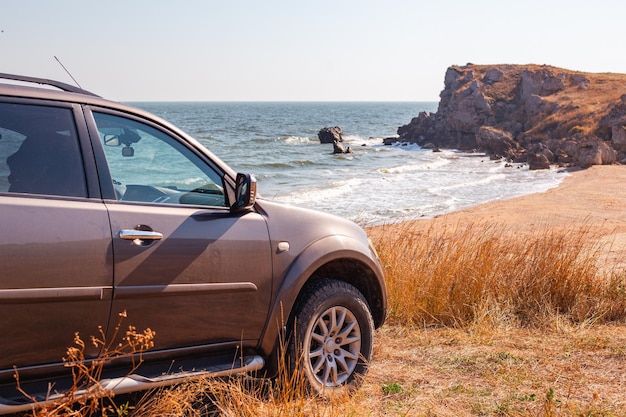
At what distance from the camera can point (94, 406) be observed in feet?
10.2

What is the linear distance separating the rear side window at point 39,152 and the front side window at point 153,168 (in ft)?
0.65

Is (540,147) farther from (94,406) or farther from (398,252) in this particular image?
(94,406)

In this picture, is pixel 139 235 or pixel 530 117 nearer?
pixel 139 235

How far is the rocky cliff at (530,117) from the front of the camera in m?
44.1

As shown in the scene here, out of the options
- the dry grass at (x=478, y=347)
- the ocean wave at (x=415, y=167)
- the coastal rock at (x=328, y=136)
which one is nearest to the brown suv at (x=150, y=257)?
the dry grass at (x=478, y=347)

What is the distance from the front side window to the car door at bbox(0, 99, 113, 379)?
227 mm

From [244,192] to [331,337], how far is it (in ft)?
3.84

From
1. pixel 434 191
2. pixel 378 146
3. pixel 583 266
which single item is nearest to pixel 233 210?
pixel 583 266

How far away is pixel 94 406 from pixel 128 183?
1.22 m

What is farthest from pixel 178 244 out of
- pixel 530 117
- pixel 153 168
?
pixel 530 117

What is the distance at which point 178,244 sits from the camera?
3684 mm

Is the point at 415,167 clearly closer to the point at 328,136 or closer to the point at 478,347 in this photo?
the point at 328,136

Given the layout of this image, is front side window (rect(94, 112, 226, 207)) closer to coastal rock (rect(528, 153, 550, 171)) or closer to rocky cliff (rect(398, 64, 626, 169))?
coastal rock (rect(528, 153, 550, 171))

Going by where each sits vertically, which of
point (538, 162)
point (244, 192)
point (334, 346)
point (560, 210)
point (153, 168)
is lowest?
point (560, 210)
